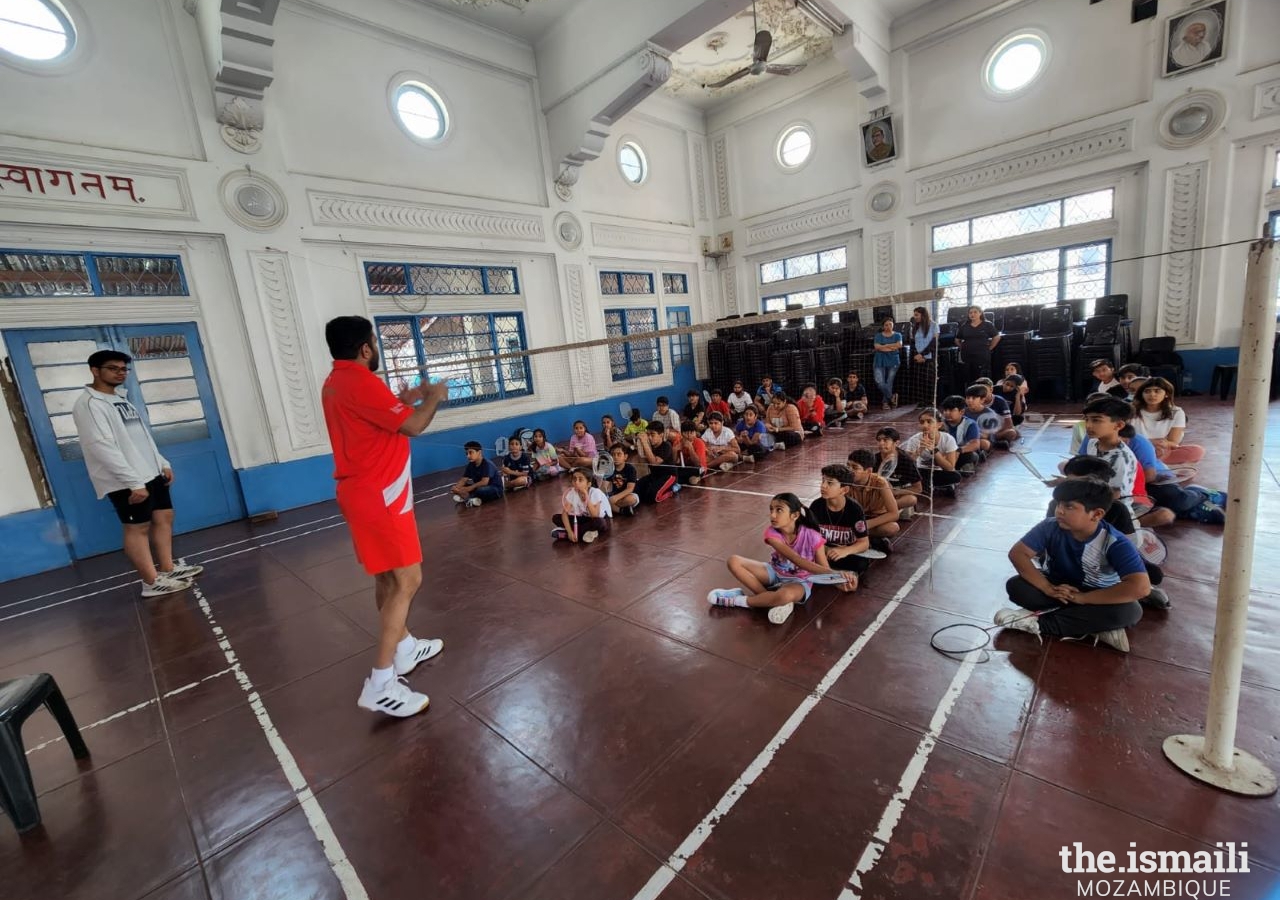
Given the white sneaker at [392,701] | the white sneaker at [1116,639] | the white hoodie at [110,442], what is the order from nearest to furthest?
1. the white sneaker at [1116,639]
2. the white sneaker at [392,701]
3. the white hoodie at [110,442]

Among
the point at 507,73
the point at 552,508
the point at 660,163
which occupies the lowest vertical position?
the point at 552,508

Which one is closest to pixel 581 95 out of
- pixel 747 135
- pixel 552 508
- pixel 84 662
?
pixel 747 135

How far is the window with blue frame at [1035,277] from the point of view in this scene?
962cm

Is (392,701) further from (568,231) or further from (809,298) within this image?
(809,298)

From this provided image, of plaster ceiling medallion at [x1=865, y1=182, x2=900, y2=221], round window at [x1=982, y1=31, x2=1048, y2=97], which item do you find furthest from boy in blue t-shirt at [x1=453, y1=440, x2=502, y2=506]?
round window at [x1=982, y1=31, x2=1048, y2=97]

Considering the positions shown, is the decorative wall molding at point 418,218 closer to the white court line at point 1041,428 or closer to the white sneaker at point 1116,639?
the white court line at point 1041,428

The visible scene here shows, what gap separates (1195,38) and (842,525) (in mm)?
10736

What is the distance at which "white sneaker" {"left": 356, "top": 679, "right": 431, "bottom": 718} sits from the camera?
2674 mm

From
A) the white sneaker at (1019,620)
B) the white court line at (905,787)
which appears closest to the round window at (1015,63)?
the white sneaker at (1019,620)

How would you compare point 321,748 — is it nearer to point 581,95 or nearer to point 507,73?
point 581,95

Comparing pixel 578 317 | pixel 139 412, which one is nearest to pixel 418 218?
pixel 578 317

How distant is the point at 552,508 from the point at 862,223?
9.87 m

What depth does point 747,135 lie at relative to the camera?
13352 millimetres

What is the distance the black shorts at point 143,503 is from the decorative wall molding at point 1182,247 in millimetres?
13785
